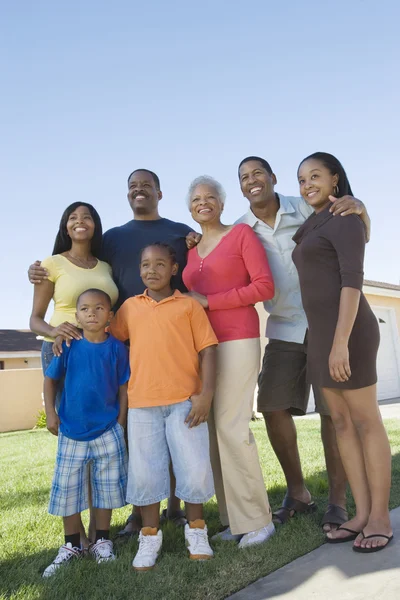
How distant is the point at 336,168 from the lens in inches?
124

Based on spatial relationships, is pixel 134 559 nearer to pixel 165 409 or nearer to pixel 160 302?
pixel 165 409

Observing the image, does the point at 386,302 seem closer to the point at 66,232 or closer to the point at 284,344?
the point at 284,344

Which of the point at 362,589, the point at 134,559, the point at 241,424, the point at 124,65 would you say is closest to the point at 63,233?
the point at 241,424

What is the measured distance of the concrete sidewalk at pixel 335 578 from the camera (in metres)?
2.19

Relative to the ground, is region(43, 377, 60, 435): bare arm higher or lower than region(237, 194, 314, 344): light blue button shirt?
lower

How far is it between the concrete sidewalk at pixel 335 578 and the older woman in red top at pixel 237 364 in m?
0.49

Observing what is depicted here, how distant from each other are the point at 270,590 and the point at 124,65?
10.3m

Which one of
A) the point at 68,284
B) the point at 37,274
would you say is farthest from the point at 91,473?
the point at 37,274

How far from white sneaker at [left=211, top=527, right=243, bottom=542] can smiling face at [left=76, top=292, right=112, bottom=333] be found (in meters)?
1.43

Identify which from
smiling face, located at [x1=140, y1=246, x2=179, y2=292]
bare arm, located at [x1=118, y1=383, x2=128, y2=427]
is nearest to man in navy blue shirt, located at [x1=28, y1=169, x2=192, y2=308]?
smiling face, located at [x1=140, y1=246, x2=179, y2=292]

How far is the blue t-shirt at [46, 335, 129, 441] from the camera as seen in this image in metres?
3.01

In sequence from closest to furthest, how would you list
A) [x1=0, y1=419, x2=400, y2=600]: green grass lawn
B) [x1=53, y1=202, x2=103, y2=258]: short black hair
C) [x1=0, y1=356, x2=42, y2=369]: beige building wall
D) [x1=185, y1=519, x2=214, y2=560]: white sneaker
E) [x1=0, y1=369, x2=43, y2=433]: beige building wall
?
1. [x1=0, y1=419, x2=400, y2=600]: green grass lawn
2. [x1=185, y1=519, x2=214, y2=560]: white sneaker
3. [x1=53, y1=202, x2=103, y2=258]: short black hair
4. [x1=0, y1=369, x2=43, y2=433]: beige building wall
5. [x1=0, y1=356, x2=42, y2=369]: beige building wall

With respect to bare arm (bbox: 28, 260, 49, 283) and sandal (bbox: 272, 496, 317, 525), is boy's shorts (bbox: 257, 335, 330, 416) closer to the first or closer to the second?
sandal (bbox: 272, 496, 317, 525)

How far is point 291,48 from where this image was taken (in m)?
9.90
